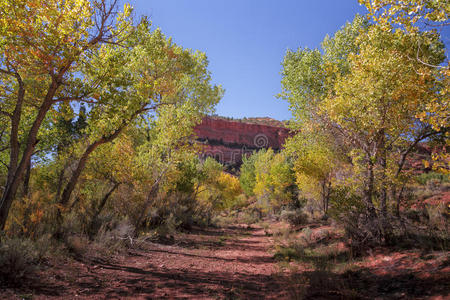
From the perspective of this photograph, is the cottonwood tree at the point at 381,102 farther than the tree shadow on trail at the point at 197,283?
Yes

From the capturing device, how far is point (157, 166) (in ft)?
39.4

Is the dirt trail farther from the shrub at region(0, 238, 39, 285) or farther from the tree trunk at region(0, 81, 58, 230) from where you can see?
the tree trunk at region(0, 81, 58, 230)

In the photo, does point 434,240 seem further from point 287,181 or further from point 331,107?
point 287,181

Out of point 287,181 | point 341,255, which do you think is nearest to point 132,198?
point 341,255

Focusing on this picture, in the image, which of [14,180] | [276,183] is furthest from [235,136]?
[14,180]

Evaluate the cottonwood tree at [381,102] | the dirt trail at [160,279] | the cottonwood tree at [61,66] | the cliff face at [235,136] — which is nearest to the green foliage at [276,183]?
the cottonwood tree at [381,102]

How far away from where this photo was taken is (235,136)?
383 feet

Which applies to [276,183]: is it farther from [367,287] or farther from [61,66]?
[61,66]

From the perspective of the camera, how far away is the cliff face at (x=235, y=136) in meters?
109

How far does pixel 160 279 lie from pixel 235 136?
4382 inches

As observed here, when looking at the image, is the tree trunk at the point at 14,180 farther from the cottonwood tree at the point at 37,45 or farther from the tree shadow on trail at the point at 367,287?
the tree shadow on trail at the point at 367,287

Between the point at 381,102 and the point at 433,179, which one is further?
the point at 433,179

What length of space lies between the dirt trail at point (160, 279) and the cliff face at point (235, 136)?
95.8 metres

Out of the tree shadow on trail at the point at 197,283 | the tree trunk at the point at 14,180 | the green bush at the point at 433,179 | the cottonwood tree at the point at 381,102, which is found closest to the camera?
the tree shadow on trail at the point at 197,283
